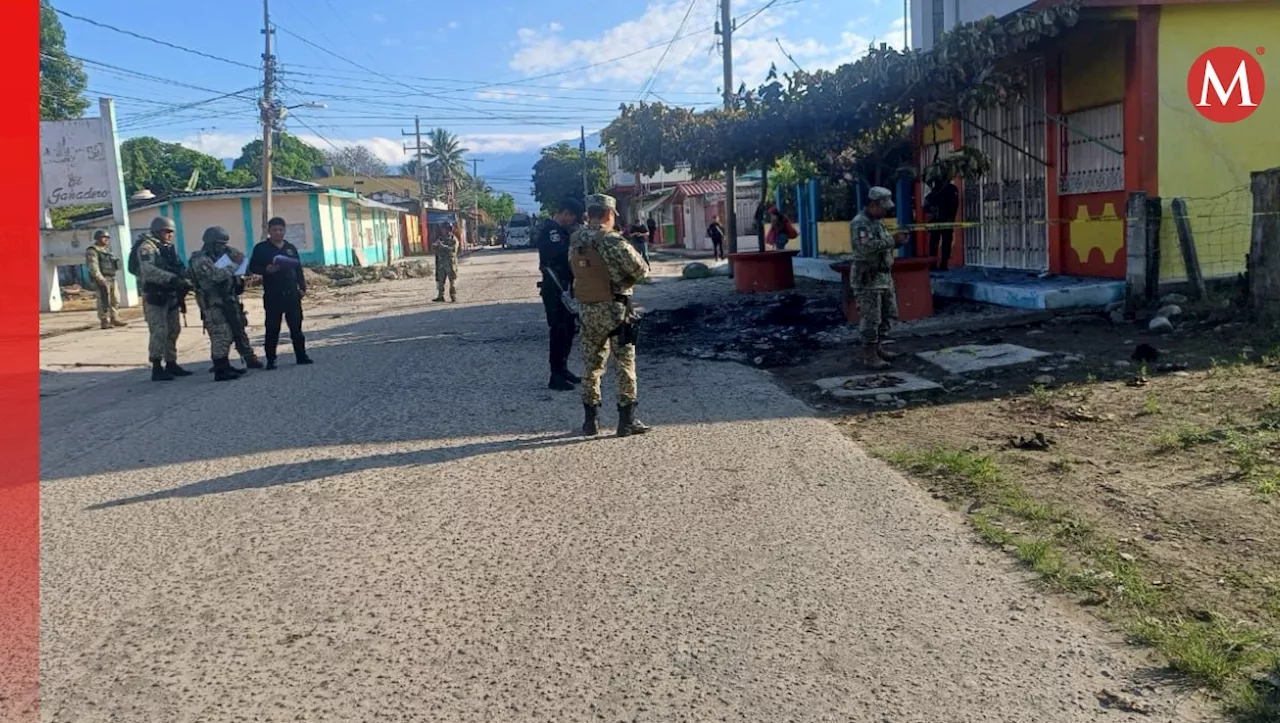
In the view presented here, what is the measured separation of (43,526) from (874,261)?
669 cm

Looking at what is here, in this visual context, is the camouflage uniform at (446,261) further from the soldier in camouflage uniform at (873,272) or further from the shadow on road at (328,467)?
the shadow on road at (328,467)

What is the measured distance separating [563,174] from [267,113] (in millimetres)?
56635

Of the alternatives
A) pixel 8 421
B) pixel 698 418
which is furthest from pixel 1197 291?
pixel 8 421

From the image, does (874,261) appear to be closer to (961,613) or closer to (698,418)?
(698,418)

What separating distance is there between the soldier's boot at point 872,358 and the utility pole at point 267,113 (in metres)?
25.2

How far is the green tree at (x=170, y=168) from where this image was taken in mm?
64250

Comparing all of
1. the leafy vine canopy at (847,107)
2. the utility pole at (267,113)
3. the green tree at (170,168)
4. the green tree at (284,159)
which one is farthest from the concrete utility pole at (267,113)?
the green tree at (284,159)

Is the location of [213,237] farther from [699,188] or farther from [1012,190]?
[699,188]

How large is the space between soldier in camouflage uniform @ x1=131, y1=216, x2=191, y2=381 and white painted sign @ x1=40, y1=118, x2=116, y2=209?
49.1 ft

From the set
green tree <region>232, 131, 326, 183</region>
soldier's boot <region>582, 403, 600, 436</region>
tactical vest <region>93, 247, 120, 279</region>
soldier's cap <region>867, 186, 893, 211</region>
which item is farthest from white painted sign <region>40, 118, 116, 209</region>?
green tree <region>232, 131, 326, 183</region>

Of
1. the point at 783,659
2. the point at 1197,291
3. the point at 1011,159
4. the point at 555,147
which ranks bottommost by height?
the point at 783,659

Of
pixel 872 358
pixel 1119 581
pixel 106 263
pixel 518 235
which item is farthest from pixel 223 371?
pixel 518 235

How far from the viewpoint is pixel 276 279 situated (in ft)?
36.4

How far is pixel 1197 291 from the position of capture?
10.6m
